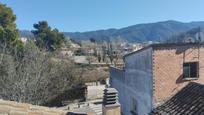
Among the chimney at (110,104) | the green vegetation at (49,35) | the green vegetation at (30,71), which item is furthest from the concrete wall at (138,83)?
the green vegetation at (49,35)

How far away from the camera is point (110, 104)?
20.5ft

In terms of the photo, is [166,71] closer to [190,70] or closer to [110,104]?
[190,70]

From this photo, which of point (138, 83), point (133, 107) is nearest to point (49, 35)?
point (133, 107)

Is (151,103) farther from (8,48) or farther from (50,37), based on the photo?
(50,37)

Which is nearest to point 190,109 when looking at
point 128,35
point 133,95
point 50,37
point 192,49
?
point 192,49

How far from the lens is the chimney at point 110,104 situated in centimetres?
603

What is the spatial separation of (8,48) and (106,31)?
141871 millimetres

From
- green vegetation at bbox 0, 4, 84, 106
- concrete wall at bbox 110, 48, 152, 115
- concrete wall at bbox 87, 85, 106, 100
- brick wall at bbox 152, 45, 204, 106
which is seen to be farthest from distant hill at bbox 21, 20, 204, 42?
brick wall at bbox 152, 45, 204, 106

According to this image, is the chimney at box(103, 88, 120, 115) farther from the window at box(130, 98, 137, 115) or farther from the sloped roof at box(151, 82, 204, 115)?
the window at box(130, 98, 137, 115)

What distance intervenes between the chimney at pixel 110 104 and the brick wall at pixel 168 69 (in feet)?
28.3

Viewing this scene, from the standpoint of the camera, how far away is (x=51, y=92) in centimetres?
3067

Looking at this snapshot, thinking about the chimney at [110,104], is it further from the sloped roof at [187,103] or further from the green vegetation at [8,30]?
the green vegetation at [8,30]

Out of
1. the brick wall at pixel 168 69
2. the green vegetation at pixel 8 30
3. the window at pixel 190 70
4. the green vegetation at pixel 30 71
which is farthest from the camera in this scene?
the green vegetation at pixel 8 30

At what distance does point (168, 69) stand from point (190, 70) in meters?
1.69
